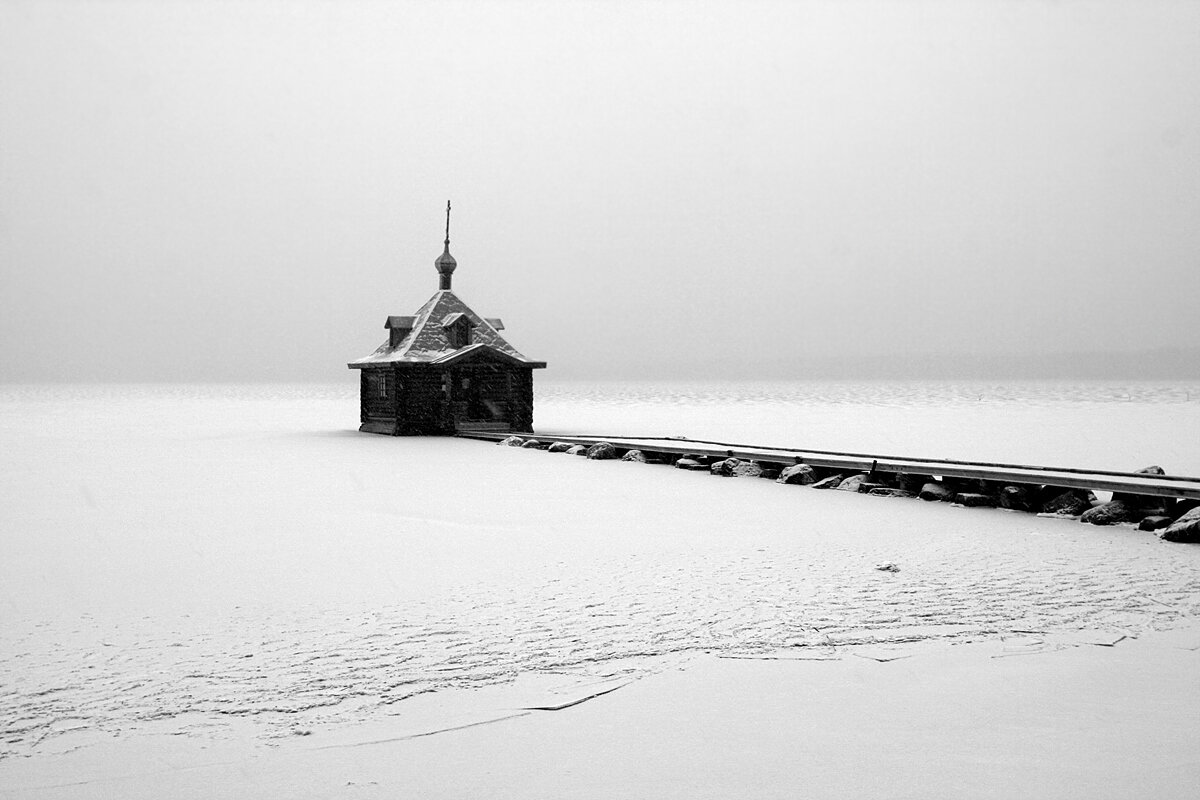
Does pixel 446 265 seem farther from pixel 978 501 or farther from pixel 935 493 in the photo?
pixel 978 501

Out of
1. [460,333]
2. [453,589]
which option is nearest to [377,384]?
[460,333]

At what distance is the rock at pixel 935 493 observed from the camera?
649 inches

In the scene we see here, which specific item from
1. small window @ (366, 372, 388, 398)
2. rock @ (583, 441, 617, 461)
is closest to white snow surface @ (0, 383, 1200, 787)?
rock @ (583, 441, 617, 461)

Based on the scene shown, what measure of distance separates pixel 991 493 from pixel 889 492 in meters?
1.77

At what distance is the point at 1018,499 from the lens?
15.6 metres

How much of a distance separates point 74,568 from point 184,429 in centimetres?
3377

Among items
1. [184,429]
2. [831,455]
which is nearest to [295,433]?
[184,429]

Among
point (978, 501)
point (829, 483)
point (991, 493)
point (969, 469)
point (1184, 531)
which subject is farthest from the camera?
point (829, 483)

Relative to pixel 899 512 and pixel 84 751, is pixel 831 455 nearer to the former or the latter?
pixel 899 512

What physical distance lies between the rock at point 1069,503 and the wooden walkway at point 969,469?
1.03 ft

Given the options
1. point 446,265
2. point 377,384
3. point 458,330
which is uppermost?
point 446,265

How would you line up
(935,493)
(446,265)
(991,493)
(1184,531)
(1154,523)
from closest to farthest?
(1184,531) → (1154,523) → (991,493) → (935,493) → (446,265)

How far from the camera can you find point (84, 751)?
17.0 feet

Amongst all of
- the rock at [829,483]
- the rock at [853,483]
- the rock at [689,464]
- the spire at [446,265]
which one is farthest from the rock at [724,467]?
the spire at [446,265]
